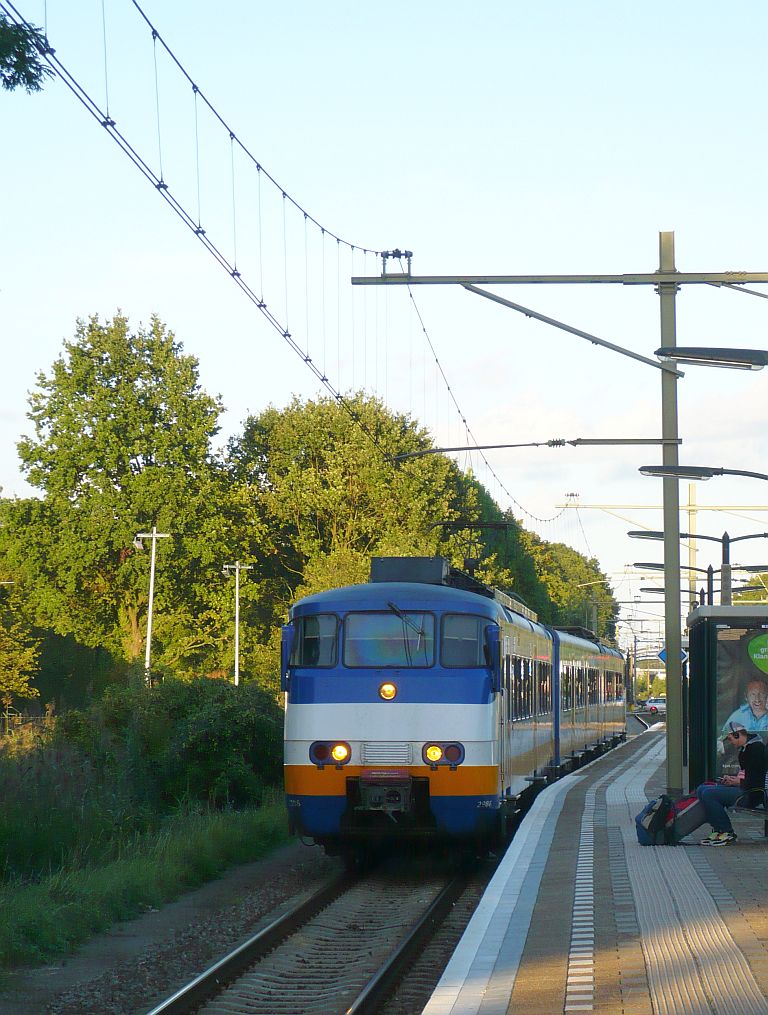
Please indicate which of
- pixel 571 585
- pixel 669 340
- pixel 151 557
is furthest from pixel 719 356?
pixel 571 585

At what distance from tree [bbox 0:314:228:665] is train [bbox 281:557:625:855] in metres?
39.6

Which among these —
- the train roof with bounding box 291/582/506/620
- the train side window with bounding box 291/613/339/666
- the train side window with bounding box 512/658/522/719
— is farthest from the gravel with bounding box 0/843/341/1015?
the train side window with bounding box 512/658/522/719

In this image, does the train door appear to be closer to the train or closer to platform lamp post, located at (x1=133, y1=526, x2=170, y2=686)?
the train

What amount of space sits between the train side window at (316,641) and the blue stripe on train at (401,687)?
0.22m

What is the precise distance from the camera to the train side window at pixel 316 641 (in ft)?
55.5

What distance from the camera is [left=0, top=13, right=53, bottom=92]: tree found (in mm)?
12617

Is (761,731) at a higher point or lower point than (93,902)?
higher

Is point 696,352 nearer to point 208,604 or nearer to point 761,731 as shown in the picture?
point 761,731

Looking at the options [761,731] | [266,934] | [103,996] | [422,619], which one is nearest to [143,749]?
[422,619]

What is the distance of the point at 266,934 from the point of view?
12.3 m

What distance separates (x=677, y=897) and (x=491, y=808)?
17.0 ft

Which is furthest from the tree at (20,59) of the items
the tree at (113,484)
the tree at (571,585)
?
the tree at (571,585)

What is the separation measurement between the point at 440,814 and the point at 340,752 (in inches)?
50.7

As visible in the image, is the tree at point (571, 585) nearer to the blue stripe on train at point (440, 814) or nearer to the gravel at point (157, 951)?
the blue stripe on train at point (440, 814)
